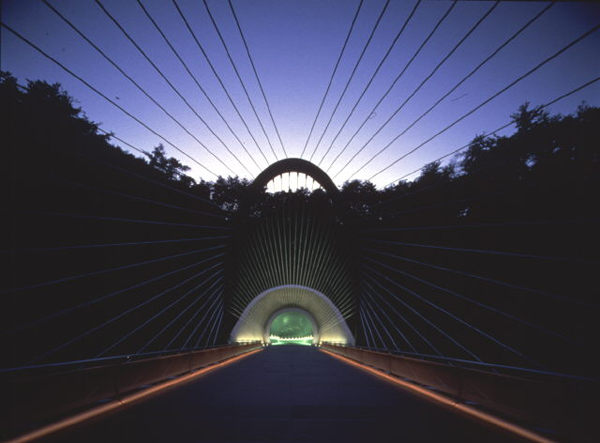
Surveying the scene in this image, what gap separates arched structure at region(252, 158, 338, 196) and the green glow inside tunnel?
154ft

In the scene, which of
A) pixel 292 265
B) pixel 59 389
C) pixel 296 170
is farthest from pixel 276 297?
pixel 59 389

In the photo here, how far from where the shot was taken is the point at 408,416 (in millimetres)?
2814

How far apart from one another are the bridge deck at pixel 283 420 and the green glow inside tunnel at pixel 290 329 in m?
55.6

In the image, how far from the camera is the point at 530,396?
2.51 meters

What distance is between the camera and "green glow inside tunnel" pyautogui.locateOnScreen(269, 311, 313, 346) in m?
56.7

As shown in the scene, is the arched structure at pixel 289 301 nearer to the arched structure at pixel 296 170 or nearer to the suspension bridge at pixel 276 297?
the suspension bridge at pixel 276 297

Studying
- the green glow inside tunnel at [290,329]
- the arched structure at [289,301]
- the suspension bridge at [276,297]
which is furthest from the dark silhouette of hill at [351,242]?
the green glow inside tunnel at [290,329]

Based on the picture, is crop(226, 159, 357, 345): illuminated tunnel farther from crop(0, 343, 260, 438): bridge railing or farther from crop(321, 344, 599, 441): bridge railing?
crop(321, 344, 599, 441): bridge railing

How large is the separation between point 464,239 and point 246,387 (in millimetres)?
21176

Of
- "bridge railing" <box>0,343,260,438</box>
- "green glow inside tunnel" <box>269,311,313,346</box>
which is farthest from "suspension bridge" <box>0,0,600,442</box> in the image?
"green glow inside tunnel" <box>269,311,313,346</box>

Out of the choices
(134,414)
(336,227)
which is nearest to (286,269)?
(336,227)

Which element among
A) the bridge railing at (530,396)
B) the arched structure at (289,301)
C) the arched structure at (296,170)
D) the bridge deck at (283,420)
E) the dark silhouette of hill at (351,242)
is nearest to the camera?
the bridge railing at (530,396)

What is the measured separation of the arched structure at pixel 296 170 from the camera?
47.9 feet

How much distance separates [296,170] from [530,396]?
13499mm
